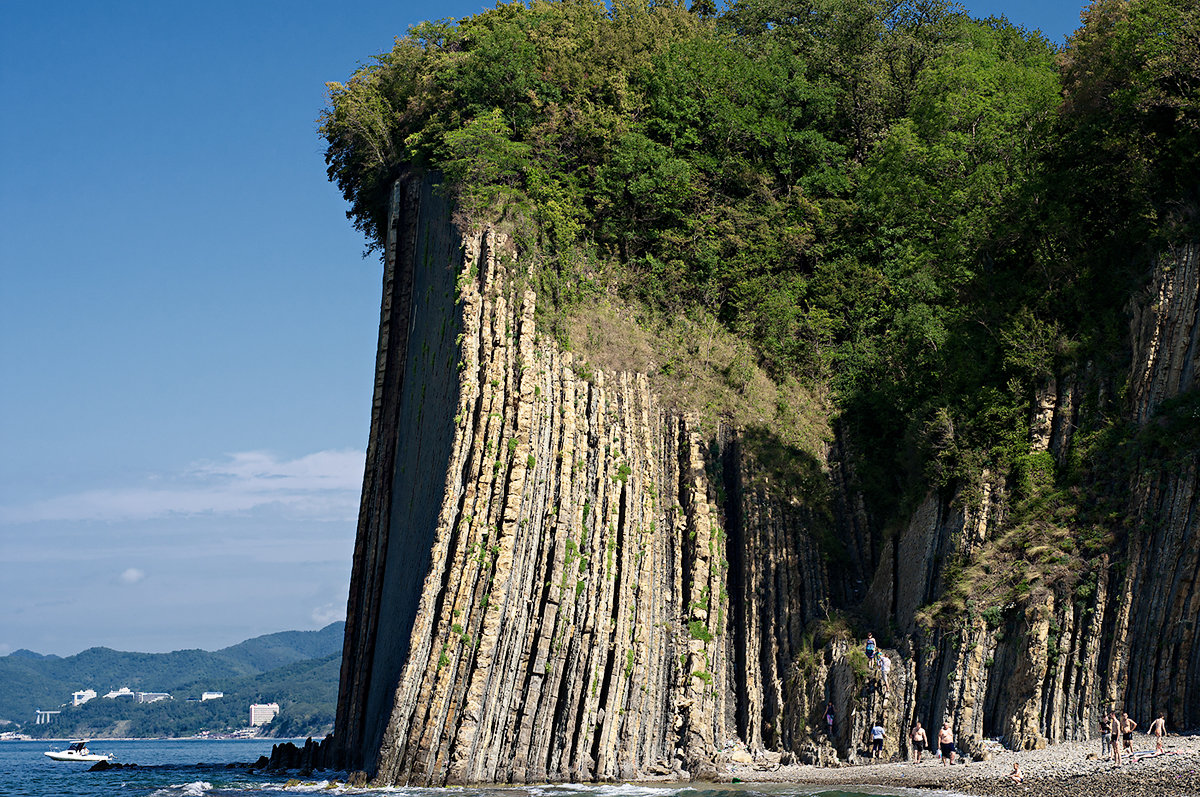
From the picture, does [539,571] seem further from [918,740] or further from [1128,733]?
[1128,733]

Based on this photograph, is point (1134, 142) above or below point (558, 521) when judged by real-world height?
above

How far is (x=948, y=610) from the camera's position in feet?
95.0

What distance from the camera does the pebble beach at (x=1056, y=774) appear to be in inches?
824

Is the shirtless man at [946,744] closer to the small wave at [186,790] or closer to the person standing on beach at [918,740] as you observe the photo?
the person standing on beach at [918,740]

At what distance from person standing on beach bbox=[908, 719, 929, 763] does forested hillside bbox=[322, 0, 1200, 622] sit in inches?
106

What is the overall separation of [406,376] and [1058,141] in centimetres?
2028

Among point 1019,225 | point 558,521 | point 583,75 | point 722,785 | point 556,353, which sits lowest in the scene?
point 722,785

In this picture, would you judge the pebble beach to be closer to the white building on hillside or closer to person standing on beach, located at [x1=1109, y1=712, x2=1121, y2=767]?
person standing on beach, located at [x1=1109, y1=712, x2=1121, y2=767]

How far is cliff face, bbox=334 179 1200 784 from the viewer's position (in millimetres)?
26391

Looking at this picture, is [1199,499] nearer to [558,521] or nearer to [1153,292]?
[1153,292]

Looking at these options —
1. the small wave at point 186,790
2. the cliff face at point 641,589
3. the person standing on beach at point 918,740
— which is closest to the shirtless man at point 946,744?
the cliff face at point 641,589

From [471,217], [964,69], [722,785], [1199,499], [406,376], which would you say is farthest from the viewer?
[964,69]

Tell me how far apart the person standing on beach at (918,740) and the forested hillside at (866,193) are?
2.69 meters

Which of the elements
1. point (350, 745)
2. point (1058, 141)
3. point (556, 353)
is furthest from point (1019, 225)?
point (350, 745)
